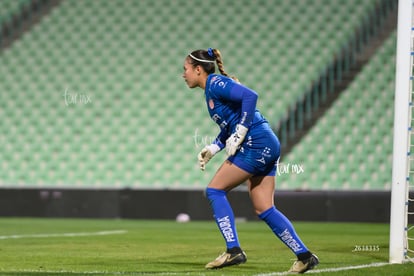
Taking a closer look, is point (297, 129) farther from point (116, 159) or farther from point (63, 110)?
point (63, 110)

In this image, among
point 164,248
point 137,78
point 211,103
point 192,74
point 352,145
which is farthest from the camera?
point 137,78

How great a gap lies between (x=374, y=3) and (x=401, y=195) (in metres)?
11.7

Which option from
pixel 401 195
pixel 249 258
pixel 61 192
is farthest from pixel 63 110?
pixel 401 195

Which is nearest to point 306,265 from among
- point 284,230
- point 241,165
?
point 284,230

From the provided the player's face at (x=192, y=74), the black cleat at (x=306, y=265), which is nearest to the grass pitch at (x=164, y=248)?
the black cleat at (x=306, y=265)

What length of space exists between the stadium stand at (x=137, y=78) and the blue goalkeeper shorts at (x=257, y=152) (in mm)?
9092

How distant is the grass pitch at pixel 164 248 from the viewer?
6.55m

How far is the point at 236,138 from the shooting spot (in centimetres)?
611

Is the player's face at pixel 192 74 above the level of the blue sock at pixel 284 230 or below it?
above

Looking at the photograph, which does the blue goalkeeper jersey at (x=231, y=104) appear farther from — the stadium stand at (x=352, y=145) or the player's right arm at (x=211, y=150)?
the stadium stand at (x=352, y=145)

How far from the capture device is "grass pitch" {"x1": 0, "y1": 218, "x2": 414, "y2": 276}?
258 inches

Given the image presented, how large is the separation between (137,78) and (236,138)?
1138 cm

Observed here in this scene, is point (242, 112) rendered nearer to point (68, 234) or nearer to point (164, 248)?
point (164, 248)

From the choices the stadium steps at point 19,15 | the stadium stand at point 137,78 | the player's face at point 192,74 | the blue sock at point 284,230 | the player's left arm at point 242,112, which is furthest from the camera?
the stadium steps at point 19,15
